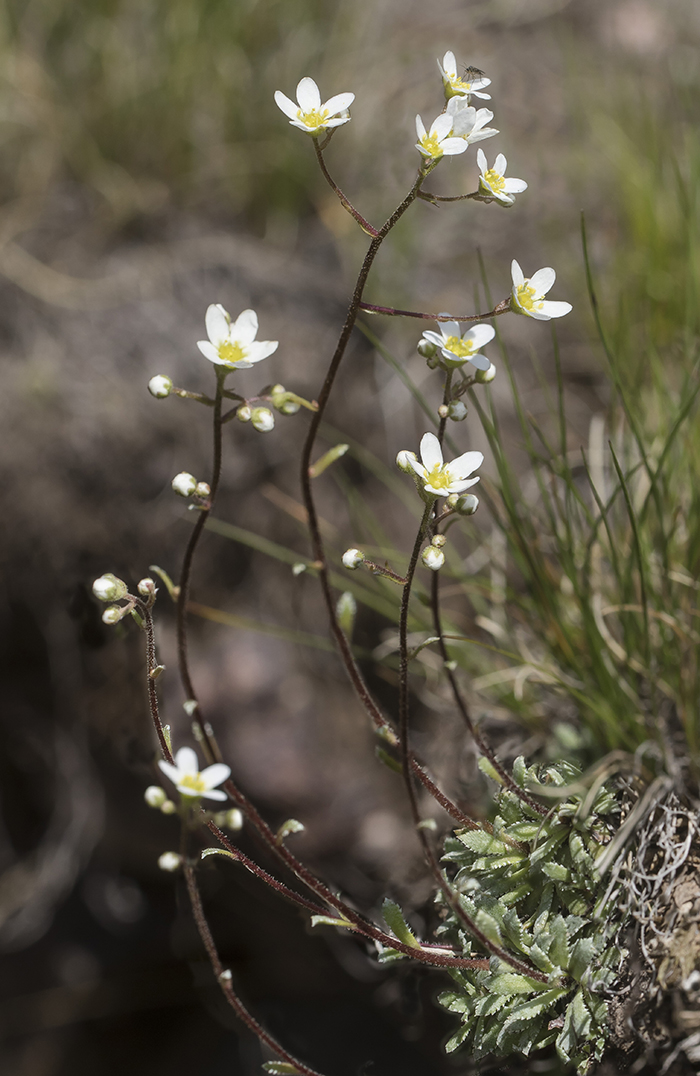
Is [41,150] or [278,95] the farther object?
[41,150]

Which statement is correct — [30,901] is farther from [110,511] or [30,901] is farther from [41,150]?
[41,150]

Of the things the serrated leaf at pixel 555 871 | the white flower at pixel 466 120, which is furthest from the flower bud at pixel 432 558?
the serrated leaf at pixel 555 871

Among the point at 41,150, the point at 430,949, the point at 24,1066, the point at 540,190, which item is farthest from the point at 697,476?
the point at 24,1066

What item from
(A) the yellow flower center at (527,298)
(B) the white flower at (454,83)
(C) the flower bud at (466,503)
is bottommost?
(C) the flower bud at (466,503)

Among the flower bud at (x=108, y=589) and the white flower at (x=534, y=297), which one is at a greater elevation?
the white flower at (x=534, y=297)

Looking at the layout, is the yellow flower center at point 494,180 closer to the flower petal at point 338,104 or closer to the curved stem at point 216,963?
the flower petal at point 338,104

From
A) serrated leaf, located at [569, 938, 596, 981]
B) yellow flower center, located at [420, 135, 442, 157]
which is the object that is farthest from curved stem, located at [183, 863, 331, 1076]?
yellow flower center, located at [420, 135, 442, 157]
